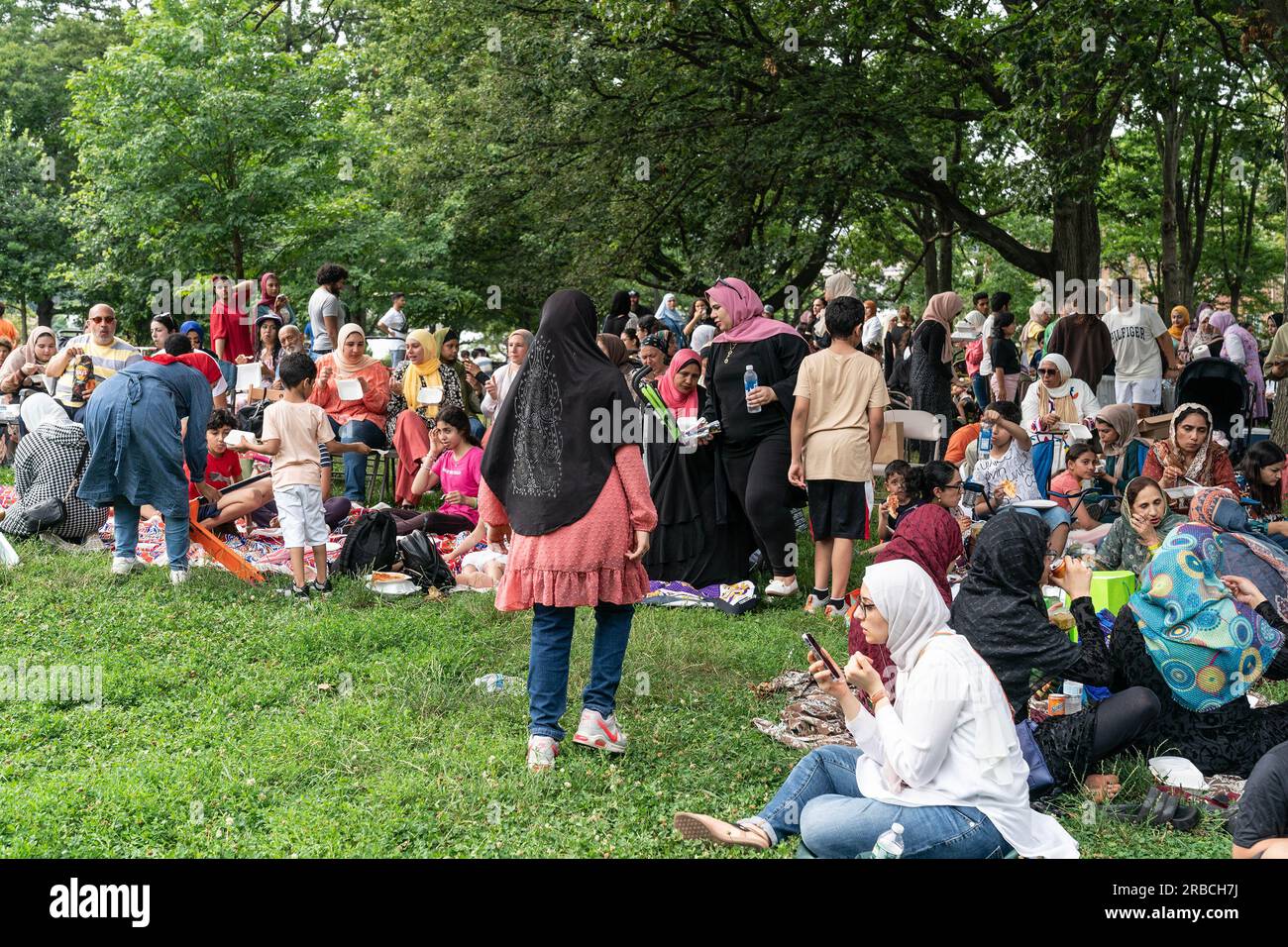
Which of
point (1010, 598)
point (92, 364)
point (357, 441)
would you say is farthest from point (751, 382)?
point (92, 364)

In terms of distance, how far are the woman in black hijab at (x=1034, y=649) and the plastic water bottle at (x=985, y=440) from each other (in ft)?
13.6

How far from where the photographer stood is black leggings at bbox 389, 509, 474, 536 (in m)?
9.75

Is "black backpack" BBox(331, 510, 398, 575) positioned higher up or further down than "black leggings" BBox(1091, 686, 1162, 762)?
higher up

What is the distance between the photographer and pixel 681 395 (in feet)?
29.3

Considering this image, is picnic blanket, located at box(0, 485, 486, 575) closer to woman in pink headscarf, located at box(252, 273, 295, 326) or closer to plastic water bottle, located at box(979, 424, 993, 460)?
woman in pink headscarf, located at box(252, 273, 295, 326)

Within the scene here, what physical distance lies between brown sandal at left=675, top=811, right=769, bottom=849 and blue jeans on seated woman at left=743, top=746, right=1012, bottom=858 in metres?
0.06

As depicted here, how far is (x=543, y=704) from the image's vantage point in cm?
501

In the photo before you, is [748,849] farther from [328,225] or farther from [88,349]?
[328,225]

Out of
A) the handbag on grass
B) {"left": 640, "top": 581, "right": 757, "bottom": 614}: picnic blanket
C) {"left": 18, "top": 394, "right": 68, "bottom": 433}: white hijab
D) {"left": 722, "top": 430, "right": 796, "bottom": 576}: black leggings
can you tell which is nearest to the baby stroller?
{"left": 722, "top": 430, "right": 796, "bottom": 576}: black leggings

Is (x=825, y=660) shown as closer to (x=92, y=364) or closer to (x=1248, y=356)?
(x=92, y=364)

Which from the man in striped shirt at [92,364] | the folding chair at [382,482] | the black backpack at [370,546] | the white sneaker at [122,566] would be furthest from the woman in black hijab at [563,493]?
the folding chair at [382,482]

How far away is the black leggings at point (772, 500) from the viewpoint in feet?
26.1

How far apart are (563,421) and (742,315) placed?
3506 millimetres
